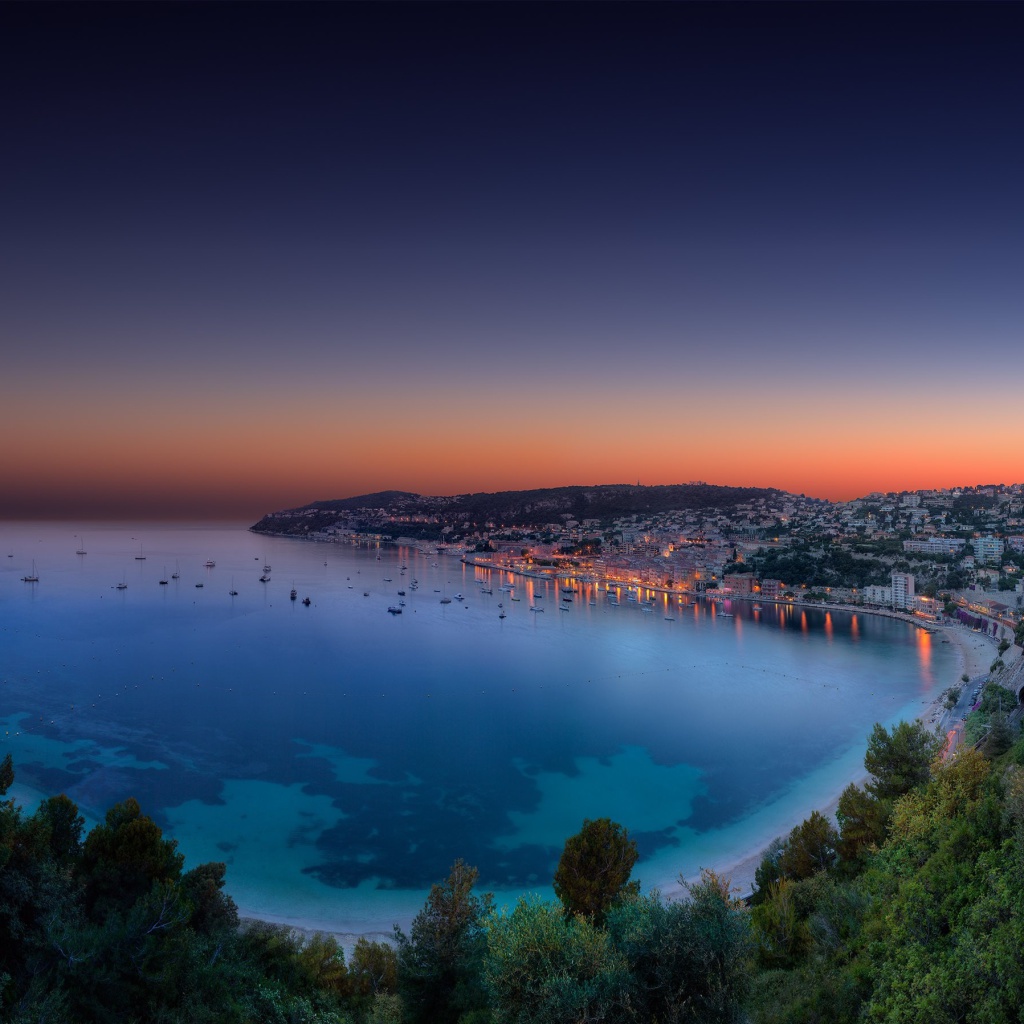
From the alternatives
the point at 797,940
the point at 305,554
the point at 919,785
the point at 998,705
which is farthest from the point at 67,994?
the point at 305,554

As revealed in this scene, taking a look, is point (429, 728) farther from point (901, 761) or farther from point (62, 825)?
point (901, 761)

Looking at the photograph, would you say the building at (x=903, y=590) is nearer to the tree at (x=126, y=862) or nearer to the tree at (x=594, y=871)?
the tree at (x=594, y=871)

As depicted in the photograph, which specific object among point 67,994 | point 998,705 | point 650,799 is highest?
point 67,994

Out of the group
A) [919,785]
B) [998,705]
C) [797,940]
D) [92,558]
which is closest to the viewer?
[797,940]

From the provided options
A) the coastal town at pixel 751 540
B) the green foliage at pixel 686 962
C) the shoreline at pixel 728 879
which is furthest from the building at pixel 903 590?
the green foliage at pixel 686 962

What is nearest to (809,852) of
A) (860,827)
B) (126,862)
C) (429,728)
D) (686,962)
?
(860,827)

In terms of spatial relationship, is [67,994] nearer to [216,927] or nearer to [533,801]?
[216,927]
